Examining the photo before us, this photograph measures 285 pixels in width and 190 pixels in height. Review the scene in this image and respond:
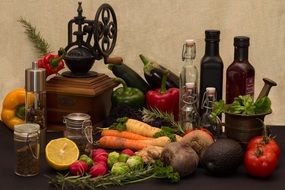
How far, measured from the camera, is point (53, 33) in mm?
2221

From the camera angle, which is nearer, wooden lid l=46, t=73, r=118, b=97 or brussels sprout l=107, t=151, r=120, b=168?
brussels sprout l=107, t=151, r=120, b=168

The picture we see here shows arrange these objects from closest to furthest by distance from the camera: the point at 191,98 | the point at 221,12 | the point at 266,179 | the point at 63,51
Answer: the point at 266,179, the point at 191,98, the point at 63,51, the point at 221,12

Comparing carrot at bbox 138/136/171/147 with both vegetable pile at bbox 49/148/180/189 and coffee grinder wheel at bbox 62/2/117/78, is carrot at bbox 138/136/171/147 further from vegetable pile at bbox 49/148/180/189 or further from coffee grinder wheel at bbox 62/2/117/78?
coffee grinder wheel at bbox 62/2/117/78

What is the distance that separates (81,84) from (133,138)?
24 centimetres

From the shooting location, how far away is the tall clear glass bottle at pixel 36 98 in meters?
1.66

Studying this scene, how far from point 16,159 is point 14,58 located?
860mm

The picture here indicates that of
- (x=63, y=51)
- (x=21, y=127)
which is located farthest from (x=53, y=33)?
(x=21, y=127)

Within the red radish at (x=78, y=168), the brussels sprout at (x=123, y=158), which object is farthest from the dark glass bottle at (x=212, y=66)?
the red radish at (x=78, y=168)

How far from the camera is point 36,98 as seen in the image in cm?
171

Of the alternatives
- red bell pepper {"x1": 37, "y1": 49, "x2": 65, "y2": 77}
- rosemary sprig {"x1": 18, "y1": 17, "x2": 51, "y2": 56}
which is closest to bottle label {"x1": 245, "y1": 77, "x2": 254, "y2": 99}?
red bell pepper {"x1": 37, "y1": 49, "x2": 65, "y2": 77}

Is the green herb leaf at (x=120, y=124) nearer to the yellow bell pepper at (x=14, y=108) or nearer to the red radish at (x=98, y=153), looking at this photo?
the red radish at (x=98, y=153)

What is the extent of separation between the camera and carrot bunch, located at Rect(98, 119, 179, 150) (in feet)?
5.26

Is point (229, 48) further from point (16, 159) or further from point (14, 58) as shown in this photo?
point (16, 159)

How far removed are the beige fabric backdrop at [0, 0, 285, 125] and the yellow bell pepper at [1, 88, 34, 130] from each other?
0.43 m
